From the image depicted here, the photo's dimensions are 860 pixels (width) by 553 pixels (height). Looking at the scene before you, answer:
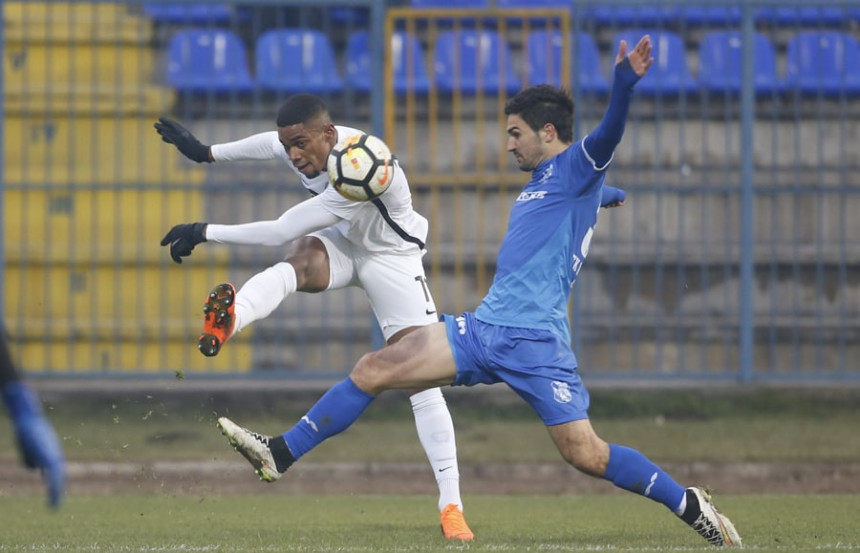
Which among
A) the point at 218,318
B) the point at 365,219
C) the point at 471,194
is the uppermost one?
the point at 471,194

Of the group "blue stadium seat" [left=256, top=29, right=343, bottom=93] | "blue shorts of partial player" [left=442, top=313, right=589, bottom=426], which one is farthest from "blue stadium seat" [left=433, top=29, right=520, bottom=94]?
"blue shorts of partial player" [left=442, top=313, right=589, bottom=426]

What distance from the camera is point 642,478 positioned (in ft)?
20.3

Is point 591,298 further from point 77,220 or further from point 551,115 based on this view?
point 551,115

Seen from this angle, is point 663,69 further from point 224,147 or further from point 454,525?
point 454,525

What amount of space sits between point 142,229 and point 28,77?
5.30ft

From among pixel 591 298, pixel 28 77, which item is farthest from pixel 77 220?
pixel 591 298

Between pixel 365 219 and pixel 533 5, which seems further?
pixel 533 5

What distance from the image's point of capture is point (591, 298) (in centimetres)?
1184

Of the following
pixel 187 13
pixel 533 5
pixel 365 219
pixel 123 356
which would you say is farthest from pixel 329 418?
pixel 533 5

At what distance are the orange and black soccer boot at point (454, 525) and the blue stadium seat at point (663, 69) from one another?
572cm

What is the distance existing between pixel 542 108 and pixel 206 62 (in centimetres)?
616

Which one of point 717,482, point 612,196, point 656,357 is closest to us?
point 612,196

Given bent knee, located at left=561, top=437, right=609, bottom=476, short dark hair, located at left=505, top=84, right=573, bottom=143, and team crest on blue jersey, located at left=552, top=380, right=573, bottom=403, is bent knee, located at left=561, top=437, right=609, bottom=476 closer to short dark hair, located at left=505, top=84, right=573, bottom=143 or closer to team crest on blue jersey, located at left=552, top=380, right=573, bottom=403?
team crest on blue jersey, located at left=552, top=380, right=573, bottom=403

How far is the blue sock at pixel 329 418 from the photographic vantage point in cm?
649
